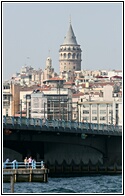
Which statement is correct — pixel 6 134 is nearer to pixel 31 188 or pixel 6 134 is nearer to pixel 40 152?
pixel 40 152

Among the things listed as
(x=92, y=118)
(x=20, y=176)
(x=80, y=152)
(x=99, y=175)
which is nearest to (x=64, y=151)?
(x=80, y=152)

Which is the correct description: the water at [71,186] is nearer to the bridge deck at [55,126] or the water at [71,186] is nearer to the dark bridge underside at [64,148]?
the bridge deck at [55,126]

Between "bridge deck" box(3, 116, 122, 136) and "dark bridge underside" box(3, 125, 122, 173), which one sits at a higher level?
"bridge deck" box(3, 116, 122, 136)

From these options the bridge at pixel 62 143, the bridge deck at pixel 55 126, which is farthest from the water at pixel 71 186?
the bridge at pixel 62 143

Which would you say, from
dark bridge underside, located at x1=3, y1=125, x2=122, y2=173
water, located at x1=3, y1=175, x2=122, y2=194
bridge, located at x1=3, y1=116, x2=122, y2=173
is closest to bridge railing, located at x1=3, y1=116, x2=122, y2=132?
bridge, located at x1=3, y1=116, x2=122, y2=173

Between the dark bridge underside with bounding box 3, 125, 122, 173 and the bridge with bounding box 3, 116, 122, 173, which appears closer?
the bridge with bounding box 3, 116, 122, 173

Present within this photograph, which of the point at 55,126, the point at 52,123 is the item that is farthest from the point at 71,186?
the point at 52,123

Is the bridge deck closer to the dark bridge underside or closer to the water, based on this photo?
the dark bridge underside
